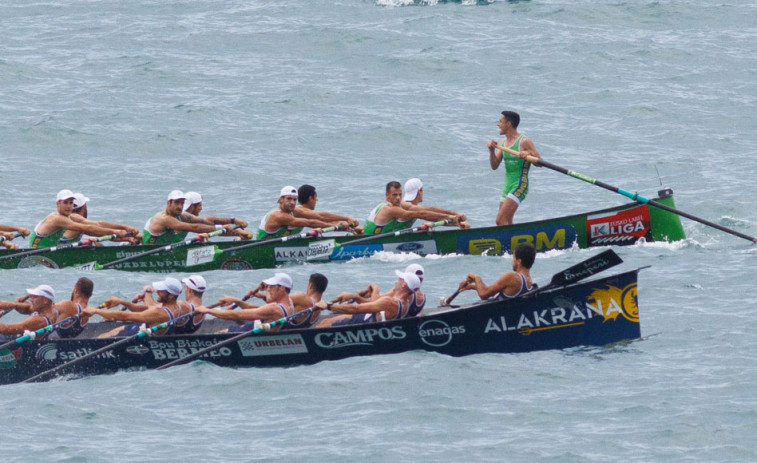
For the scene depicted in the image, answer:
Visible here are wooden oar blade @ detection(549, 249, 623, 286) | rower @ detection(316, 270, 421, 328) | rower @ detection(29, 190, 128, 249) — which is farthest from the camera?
rower @ detection(29, 190, 128, 249)

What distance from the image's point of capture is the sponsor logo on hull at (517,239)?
75.7ft

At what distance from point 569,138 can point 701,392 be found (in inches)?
656

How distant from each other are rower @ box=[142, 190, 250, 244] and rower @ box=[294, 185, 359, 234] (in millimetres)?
1077

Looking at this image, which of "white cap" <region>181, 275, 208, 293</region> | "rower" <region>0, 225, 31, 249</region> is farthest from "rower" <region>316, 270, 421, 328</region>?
"rower" <region>0, 225, 31, 249</region>

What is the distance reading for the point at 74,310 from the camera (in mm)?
18047

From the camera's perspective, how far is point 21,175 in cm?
2975

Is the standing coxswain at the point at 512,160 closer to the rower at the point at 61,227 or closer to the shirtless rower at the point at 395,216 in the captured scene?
the shirtless rower at the point at 395,216

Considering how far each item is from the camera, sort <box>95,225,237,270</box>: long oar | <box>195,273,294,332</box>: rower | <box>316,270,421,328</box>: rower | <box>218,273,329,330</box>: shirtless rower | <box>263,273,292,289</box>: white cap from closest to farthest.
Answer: <box>316,270,421,328</box>: rower, <box>195,273,294,332</box>: rower, <box>263,273,292,289</box>: white cap, <box>218,273,329,330</box>: shirtless rower, <box>95,225,237,270</box>: long oar

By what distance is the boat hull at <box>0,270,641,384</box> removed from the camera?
17250mm

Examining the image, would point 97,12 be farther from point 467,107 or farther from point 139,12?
point 467,107

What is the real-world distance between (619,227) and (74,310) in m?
10.1

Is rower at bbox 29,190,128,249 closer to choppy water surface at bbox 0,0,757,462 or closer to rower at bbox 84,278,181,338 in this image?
choppy water surface at bbox 0,0,757,462

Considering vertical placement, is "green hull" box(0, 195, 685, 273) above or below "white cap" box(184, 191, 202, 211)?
below

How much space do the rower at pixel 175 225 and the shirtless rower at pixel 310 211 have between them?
1077 millimetres
